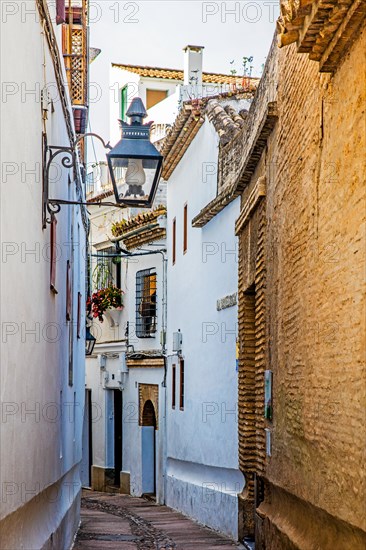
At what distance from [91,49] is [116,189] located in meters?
12.1

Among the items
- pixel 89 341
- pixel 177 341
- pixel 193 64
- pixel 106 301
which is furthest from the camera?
pixel 106 301

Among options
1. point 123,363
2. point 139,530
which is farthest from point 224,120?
point 123,363

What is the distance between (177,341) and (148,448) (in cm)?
463

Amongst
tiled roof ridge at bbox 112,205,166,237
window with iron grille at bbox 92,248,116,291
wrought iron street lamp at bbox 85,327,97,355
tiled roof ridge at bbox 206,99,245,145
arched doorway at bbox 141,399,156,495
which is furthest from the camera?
window with iron grille at bbox 92,248,116,291

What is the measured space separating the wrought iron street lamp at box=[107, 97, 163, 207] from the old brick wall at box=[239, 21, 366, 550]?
118 cm

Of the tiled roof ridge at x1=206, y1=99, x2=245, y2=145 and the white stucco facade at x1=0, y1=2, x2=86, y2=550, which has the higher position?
the tiled roof ridge at x1=206, y1=99, x2=245, y2=145

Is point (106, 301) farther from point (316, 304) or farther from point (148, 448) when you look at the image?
point (316, 304)

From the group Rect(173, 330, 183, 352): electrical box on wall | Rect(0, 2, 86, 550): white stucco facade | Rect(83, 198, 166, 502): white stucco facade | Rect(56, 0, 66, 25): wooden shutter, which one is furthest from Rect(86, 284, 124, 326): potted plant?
Rect(56, 0, 66, 25): wooden shutter

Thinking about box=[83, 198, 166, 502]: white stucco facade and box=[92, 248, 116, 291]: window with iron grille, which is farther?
box=[92, 248, 116, 291]: window with iron grille

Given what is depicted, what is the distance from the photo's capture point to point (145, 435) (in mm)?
23891

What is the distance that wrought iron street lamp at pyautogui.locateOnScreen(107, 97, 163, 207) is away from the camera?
941 cm

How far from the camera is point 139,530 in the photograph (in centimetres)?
1619

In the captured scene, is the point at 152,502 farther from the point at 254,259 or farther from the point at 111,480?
the point at 254,259

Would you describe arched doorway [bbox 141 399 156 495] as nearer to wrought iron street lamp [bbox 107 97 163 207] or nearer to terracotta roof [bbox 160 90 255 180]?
terracotta roof [bbox 160 90 255 180]
